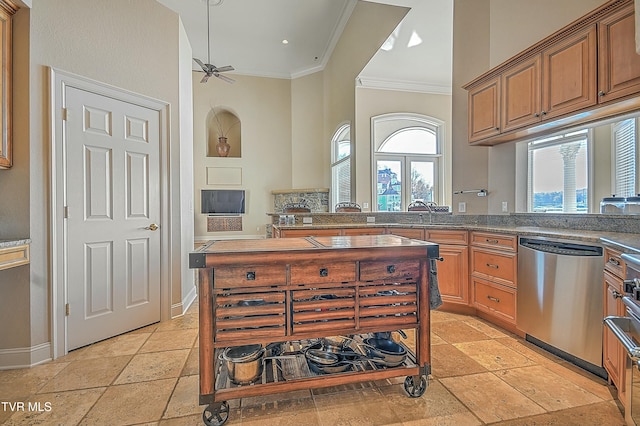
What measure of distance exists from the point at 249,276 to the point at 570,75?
2.75m

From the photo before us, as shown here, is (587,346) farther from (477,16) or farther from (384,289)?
(477,16)

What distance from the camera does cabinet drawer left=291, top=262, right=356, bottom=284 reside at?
1728 mm

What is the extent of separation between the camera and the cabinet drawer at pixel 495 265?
9.00 ft

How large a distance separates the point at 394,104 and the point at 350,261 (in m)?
5.62

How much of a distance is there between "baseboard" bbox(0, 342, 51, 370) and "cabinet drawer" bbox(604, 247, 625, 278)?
A: 151 inches

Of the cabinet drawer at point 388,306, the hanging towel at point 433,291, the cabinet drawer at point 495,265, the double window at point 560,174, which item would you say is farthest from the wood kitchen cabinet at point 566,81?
the cabinet drawer at point 388,306

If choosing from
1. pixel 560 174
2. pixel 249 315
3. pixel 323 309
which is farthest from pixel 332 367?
pixel 560 174

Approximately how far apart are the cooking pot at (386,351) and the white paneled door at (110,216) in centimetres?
221

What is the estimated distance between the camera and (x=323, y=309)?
1.78 m

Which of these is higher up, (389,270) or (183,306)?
(389,270)

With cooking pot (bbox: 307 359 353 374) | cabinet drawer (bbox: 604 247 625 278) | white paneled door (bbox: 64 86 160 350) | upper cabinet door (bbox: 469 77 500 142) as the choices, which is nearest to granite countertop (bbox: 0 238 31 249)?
white paneled door (bbox: 64 86 160 350)

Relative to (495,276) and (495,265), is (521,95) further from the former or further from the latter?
(495,276)

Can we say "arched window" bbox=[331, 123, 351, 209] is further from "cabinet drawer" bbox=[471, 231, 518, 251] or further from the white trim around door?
the white trim around door

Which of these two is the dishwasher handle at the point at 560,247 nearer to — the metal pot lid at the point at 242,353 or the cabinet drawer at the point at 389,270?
the cabinet drawer at the point at 389,270
